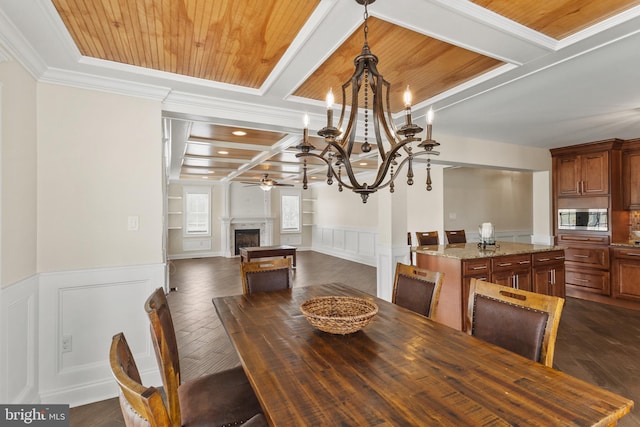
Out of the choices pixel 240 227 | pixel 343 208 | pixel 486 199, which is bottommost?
pixel 240 227

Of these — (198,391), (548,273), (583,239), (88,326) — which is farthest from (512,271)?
(88,326)

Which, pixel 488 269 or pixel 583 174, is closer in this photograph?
pixel 488 269

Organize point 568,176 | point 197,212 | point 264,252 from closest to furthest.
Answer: point 568,176 → point 264,252 → point 197,212

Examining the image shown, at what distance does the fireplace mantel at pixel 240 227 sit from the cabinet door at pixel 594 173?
7.88m

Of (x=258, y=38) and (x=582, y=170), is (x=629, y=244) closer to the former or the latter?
(x=582, y=170)

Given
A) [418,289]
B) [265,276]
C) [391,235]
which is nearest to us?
[418,289]

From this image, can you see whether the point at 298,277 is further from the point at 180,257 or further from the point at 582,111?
the point at 582,111

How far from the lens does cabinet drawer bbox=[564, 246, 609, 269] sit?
4.48 metres

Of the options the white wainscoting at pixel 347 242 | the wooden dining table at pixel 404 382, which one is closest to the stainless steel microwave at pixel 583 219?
the white wainscoting at pixel 347 242

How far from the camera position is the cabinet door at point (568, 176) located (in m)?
4.88

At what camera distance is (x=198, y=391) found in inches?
58.7

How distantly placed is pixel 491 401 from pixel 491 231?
3287 millimetres

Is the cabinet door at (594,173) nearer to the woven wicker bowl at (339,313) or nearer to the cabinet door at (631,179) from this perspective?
the cabinet door at (631,179)

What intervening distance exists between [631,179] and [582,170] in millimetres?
588
